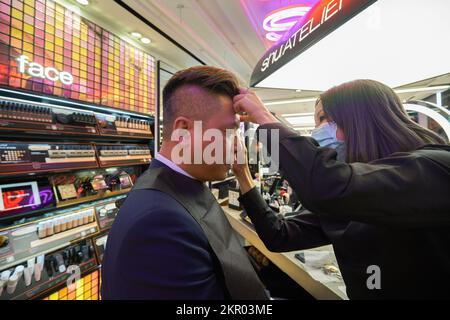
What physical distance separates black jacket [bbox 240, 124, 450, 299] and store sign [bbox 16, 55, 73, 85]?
2.05 meters

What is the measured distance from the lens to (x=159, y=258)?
0.58m

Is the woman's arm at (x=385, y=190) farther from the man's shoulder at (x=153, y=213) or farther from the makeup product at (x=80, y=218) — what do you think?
the makeup product at (x=80, y=218)

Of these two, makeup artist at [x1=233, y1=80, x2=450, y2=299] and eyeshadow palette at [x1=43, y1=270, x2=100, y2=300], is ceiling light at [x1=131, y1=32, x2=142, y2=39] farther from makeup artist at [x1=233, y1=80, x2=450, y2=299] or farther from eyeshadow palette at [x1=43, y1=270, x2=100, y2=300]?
eyeshadow palette at [x1=43, y1=270, x2=100, y2=300]

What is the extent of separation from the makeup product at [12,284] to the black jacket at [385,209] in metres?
2.12

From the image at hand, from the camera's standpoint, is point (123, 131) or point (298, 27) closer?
point (298, 27)

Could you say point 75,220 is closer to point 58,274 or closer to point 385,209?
point 58,274

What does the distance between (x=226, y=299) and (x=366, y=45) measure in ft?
5.99

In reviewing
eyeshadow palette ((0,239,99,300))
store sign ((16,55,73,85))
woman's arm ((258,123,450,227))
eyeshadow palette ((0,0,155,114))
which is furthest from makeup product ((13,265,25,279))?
woman's arm ((258,123,450,227))

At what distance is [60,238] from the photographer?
1847mm

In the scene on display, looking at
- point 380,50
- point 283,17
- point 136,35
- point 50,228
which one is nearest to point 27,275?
point 50,228

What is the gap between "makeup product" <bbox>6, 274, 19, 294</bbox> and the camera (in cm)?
152
